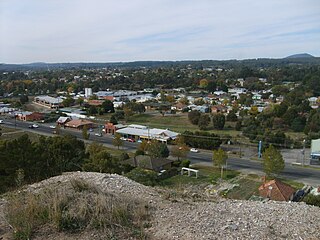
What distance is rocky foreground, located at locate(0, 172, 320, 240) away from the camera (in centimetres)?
350

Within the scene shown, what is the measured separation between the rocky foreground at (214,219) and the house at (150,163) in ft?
34.7

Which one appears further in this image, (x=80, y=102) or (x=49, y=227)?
(x=80, y=102)

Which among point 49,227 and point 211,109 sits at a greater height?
point 49,227

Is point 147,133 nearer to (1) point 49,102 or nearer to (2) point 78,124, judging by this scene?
(2) point 78,124

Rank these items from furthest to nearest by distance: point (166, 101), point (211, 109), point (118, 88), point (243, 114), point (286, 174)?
point (118, 88) → point (166, 101) → point (211, 109) → point (243, 114) → point (286, 174)

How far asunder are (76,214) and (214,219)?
1532 mm

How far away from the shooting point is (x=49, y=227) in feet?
11.7

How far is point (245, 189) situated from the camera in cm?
1303

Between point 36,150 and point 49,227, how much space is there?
6.93m

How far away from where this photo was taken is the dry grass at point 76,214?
11.5ft

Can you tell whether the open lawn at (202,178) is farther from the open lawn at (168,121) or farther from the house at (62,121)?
the house at (62,121)

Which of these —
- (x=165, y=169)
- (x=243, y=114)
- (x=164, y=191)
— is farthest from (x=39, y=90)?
(x=164, y=191)

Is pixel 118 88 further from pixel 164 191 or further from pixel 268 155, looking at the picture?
pixel 164 191

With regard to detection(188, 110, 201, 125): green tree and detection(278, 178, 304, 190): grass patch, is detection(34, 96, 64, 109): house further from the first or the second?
detection(278, 178, 304, 190): grass patch
